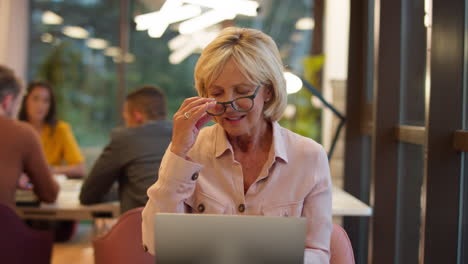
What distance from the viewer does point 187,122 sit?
1488 millimetres

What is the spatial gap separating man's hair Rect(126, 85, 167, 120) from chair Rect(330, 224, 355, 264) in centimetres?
156

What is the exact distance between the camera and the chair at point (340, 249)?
165cm

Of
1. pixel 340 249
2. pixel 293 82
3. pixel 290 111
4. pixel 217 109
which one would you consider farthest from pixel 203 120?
pixel 290 111

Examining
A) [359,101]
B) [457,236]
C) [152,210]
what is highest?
[359,101]

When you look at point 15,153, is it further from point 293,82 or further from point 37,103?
point 37,103

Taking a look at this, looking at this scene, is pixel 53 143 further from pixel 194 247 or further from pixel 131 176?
pixel 194 247

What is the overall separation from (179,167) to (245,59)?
0.38m

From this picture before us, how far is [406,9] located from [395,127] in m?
0.65

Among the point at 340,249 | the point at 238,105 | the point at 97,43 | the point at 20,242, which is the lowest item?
the point at 20,242

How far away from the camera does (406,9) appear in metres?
2.86

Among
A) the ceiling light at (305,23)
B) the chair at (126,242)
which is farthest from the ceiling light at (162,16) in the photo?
the ceiling light at (305,23)

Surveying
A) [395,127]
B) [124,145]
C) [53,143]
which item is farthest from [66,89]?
[395,127]

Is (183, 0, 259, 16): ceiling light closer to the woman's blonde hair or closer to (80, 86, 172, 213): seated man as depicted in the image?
(80, 86, 172, 213): seated man

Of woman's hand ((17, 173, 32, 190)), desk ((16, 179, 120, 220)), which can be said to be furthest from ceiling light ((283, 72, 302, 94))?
woman's hand ((17, 173, 32, 190))
